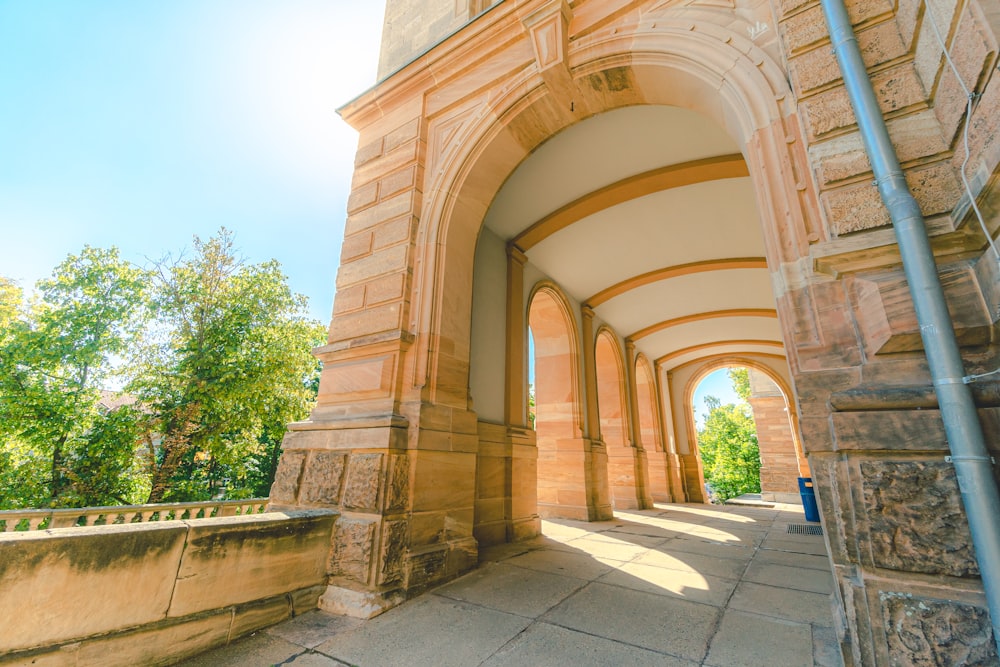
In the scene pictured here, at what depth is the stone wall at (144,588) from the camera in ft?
5.89

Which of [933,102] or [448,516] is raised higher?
[933,102]

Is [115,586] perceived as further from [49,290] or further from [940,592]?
[49,290]

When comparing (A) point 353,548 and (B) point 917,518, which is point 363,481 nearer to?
(A) point 353,548

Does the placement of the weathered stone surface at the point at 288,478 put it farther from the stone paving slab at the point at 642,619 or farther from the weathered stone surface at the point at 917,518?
the weathered stone surface at the point at 917,518

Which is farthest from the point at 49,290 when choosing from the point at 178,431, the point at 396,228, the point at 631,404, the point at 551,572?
the point at 631,404

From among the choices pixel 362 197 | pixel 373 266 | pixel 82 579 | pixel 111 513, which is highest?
pixel 362 197

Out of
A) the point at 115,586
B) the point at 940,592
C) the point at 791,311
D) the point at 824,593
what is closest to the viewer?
the point at 940,592

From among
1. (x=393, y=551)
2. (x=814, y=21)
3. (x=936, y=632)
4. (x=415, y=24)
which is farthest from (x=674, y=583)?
(x=415, y=24)

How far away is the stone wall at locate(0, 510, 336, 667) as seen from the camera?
1.80 m

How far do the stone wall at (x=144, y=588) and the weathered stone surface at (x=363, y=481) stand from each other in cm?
45

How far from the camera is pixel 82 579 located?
6.34 feet

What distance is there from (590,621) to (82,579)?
2.75 metres

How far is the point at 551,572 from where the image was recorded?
3551 mm

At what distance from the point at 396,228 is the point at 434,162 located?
0.93 metres
